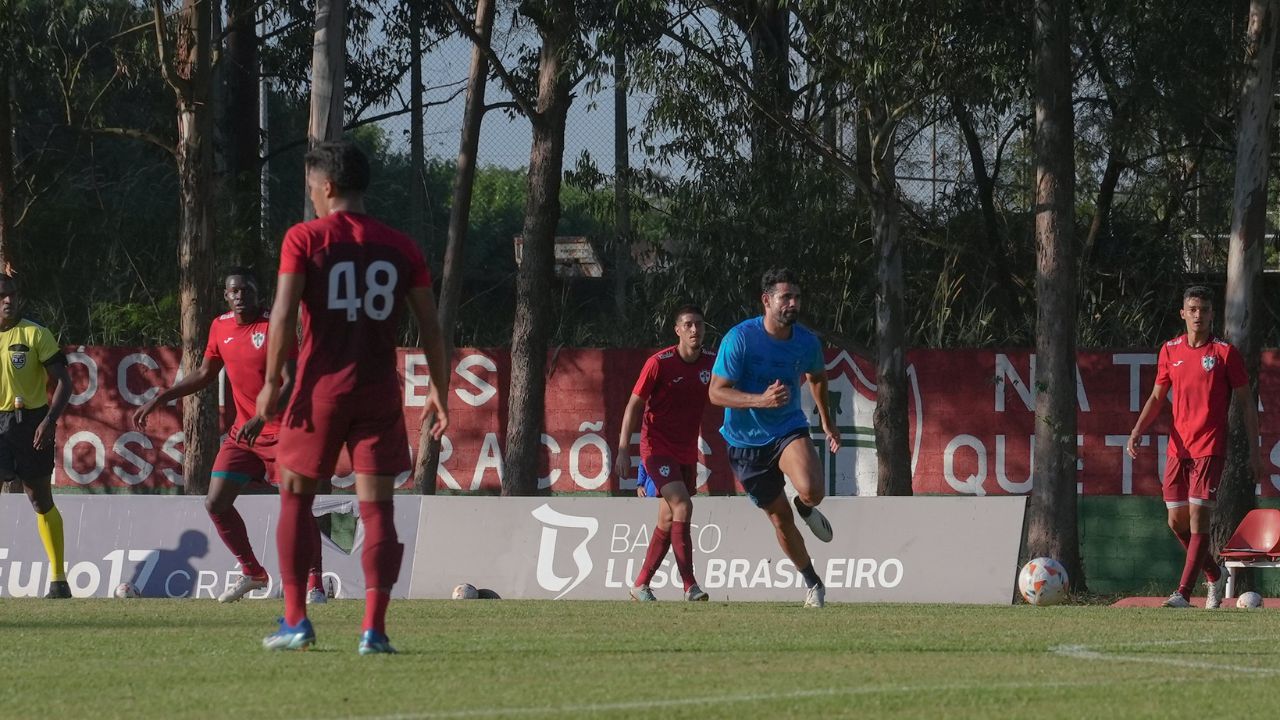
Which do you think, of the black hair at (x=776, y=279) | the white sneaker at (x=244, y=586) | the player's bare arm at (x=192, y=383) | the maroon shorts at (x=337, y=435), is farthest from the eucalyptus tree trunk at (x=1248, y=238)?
the maroon shorts at (x=337, y=435)

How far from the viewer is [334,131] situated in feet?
59.9

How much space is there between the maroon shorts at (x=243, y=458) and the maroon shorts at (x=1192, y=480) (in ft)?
20.0

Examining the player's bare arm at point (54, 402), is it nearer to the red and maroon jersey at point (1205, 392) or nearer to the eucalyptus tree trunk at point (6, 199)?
the red and maroon jersey at point (1205, 392)

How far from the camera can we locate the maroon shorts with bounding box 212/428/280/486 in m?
11.3

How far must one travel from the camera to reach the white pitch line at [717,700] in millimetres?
5465

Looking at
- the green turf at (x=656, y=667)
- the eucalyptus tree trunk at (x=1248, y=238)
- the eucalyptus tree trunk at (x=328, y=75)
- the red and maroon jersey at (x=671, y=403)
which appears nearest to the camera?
the green turf at (x=656, y=667)

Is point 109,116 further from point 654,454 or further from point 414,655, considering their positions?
point 414,655

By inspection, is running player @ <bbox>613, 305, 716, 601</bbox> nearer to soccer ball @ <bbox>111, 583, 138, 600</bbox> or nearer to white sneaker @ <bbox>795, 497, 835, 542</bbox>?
white sneaker @ <bbox>795, 497, 835, 542</bbox>

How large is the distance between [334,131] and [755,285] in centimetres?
479

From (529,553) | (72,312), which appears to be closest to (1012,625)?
(529,553)

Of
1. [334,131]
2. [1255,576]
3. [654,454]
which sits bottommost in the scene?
[1255,576]

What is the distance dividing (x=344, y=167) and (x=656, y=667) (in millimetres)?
2304

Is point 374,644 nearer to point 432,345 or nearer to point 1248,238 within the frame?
point 432,345

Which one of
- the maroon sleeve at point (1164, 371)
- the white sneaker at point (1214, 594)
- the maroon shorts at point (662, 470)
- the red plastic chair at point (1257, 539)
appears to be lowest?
the white sneaker at point (1214, 594)
